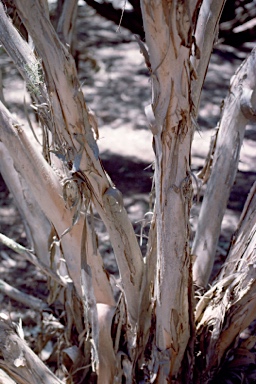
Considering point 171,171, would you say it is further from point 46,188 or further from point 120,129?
point 120,129

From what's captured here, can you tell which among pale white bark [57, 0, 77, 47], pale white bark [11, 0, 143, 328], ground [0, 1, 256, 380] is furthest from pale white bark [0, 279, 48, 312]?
pale white bark [57, 0, 77, 47]

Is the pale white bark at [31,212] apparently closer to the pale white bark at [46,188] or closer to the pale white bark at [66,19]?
the pale white bark at [46,188]

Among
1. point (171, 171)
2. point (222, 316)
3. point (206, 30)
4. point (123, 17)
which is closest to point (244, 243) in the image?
point (222, 316)

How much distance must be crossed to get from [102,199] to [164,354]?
1.50 feet

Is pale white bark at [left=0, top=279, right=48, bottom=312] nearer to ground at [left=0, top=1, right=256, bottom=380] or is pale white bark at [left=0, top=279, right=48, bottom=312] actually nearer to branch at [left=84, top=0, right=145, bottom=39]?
ground at [left=0, top=1, right=256, bottom=380]

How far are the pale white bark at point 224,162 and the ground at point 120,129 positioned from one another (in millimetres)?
425

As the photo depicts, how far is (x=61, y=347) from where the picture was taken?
184 centimetres

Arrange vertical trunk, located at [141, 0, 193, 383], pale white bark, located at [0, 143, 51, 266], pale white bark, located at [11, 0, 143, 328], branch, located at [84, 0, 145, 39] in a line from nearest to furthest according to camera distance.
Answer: vertical trunk, located at [141, 0, 193, 383] < pale white bark, located at [11, 0, 143, 328] < pale white bark, located at [0, 143, 51, 266] < branch, located at [84, 0, 145, 39]

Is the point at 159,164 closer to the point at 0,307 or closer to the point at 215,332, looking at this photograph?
the point at 215,332

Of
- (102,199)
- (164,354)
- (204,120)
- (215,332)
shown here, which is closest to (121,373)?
(164,354)

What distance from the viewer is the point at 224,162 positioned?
5.63 feet

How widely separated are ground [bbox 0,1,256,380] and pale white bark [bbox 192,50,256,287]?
43 centimetres

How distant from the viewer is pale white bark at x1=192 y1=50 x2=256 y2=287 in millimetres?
1670

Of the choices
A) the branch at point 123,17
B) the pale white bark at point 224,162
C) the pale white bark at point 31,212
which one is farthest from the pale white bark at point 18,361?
the branch at point 123,17
